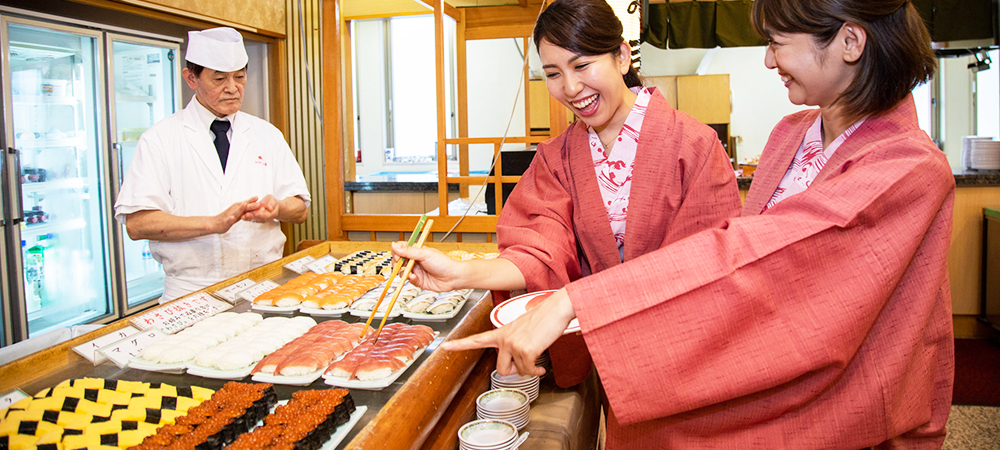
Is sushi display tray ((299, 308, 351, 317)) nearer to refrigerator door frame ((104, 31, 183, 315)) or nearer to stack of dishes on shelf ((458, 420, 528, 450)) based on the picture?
stack of dishes on shelf ((458, 420, 528, 450))

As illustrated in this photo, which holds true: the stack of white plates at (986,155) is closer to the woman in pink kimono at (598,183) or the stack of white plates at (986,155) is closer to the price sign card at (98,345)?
the woman in pink kimono at (598,183)

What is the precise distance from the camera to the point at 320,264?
272cm

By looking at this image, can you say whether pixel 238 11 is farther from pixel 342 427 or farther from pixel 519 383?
pixel 342 427

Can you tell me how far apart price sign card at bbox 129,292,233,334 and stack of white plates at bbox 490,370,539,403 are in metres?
0.93

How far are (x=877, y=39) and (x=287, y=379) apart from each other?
1354mm

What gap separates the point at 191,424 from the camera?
1191mm

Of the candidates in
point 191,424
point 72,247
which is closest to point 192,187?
point 191,424

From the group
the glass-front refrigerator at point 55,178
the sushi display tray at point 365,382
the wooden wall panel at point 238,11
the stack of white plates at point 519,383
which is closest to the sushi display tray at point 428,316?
the stack of white plates at point 519,383

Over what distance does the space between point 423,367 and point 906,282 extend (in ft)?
2.90

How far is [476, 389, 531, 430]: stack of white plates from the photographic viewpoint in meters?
1.38

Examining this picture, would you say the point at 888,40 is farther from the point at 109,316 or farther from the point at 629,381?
the point at 109,316

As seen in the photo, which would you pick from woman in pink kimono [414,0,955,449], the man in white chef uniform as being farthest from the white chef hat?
woman in pink kimono [414,0,955,449]

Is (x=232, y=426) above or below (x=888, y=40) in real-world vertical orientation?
below

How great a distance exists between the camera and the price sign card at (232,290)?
2134 millimetres
